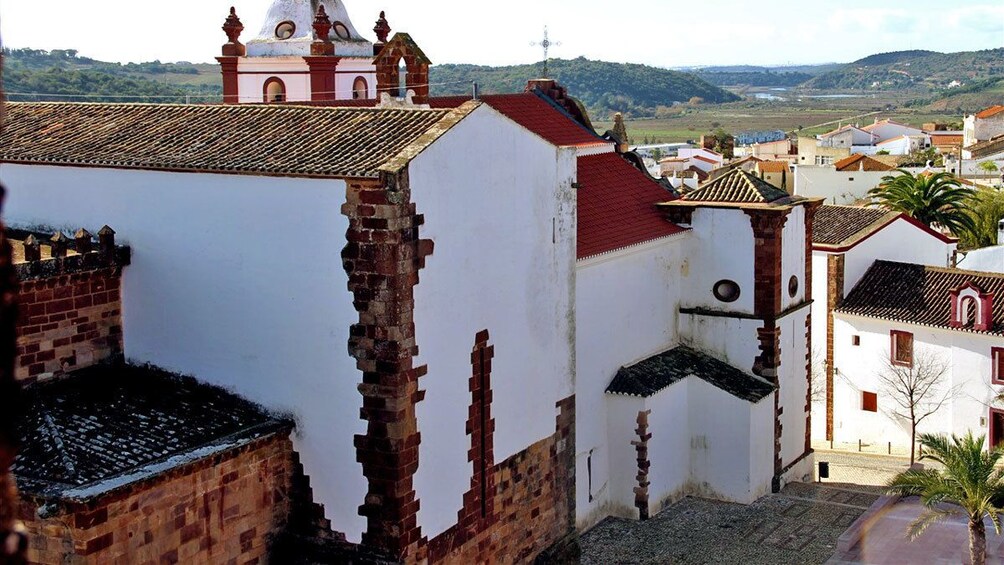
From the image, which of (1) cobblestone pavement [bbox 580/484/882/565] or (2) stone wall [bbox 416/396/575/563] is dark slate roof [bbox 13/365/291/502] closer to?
(2) stone wall [bbox 416/396/575/563]

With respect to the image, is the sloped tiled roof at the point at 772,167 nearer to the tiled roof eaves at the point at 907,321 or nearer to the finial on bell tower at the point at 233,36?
the tiled roof eaves at the point at 907,321

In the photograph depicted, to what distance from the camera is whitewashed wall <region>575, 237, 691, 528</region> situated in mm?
19453

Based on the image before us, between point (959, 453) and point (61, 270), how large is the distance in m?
11.8

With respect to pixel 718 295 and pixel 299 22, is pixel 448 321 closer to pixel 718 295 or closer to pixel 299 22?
pixel 718 295

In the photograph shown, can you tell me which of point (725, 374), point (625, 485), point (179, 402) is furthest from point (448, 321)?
point (725, 374)

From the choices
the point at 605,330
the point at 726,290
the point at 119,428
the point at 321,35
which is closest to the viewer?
the point at 119,428

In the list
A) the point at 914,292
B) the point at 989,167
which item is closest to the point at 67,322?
the point at 914,292

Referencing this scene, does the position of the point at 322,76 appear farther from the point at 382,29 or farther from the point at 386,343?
the point at 386,343

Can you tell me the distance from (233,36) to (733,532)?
1493 cm

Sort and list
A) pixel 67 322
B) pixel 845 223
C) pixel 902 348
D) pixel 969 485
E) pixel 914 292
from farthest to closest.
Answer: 1. pixel 845 223
2. pixel 914 292
3. pixel 902 348
4. pixel 969 485
5. pixel 67 322

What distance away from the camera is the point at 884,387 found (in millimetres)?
28609

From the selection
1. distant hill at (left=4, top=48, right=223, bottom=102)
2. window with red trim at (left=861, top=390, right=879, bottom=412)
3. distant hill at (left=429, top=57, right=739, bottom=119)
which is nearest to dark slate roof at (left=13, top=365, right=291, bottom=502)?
distant hill at (left=4, top=48, right=223, bottom=102)

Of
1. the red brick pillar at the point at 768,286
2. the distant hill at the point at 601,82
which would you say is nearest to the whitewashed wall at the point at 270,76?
the red brick pillar at the point at 768,286

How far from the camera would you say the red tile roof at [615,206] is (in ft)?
66.6
